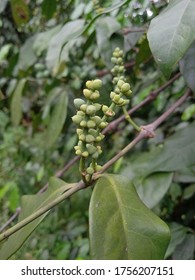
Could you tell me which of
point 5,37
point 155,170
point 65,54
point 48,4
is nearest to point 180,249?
point 155,170

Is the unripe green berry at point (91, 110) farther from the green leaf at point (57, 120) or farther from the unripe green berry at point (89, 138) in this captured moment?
the green leaf at point (57, 120)

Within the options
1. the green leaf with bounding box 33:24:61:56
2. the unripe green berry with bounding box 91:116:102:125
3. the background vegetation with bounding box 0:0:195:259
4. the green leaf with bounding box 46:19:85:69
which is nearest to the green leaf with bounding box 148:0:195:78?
the background vegetation with bounding box 0:0:195:259

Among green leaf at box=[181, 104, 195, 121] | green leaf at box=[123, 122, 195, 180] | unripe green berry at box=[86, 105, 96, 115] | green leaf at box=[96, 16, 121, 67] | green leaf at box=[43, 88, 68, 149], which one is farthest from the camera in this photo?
green leaf at box=[181, 104, 195, 121]

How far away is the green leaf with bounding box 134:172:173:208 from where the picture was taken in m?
0.93

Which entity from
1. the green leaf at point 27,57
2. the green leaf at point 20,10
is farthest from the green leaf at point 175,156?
the green leaf at point 27,57

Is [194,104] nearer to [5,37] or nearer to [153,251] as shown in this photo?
[153,251]

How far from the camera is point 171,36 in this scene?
57cm

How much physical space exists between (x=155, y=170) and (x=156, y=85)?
0.90 metres

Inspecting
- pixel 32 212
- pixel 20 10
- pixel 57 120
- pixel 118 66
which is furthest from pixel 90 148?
pixel 20 10

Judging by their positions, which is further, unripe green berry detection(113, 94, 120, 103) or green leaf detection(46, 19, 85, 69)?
green leaf detection(46, 19, 85, 69)

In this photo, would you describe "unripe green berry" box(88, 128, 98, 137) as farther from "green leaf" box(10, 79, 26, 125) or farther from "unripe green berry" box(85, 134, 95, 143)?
"green leaf" box(10, 79, 26, 125)

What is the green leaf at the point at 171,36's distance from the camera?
564mm

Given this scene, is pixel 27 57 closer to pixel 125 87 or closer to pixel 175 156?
pixel 175 156

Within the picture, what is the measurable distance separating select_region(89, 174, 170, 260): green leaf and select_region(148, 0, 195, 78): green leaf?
158 mm
